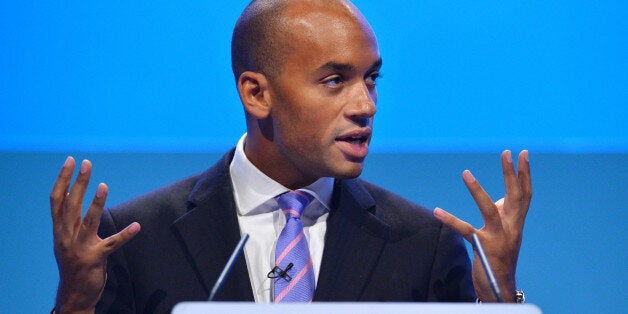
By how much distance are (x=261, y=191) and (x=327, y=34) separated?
35cm

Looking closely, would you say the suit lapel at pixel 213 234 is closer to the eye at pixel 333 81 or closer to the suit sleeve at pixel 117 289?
the suit sleeve at pixel 117 289

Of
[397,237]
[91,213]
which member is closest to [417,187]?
[397,237]

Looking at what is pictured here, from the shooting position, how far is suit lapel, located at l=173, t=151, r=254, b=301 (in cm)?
198

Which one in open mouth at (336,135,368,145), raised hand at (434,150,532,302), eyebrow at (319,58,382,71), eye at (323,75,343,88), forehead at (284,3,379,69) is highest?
forehead at (284,3,379,69)

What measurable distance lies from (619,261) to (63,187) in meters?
1.83

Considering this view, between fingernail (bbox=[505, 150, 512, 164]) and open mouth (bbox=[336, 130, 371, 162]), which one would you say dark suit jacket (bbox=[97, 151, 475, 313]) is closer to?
open mouth (bbox=[336, 130, 371, 162])

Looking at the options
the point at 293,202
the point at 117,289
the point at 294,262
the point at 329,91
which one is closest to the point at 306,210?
the point at 293,202

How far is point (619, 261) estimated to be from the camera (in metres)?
3.02

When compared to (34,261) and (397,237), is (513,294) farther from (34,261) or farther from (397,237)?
(34,261)

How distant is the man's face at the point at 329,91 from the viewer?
1951mm

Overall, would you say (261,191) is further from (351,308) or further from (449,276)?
(351,308)

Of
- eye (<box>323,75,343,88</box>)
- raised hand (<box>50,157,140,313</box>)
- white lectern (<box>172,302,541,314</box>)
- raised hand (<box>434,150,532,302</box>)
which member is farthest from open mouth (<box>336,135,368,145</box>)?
white lectern (<box>172,302,541,314</box>)

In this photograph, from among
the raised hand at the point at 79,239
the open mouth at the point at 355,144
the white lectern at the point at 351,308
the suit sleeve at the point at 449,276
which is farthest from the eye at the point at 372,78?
the white lectern at the point at 351,308

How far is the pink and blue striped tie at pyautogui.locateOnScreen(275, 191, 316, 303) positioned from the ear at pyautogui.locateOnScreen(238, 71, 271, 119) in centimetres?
21
